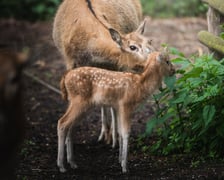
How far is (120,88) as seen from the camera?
20.1 feet

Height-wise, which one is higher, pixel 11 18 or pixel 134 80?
pixel 134 80

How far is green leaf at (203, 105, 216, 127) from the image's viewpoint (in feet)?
19.2

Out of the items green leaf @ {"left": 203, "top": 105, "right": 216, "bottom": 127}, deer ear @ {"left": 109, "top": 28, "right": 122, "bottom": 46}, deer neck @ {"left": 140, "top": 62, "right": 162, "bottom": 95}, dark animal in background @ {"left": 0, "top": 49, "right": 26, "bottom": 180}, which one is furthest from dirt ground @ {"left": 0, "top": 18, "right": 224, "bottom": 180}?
dark animal in background @ {"left": 0, "top": 49, "right": 26, "bottom": 180}

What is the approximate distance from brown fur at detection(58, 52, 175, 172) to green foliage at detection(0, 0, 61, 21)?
8799 millimetres

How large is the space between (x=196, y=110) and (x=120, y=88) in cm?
88

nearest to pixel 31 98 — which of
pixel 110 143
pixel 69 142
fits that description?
pixel 110 143

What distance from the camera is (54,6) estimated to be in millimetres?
15016

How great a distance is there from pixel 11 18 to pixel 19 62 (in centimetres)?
1098

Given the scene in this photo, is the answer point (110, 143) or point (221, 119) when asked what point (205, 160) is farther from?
point (110, 143)

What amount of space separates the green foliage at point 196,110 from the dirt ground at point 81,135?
204 mm

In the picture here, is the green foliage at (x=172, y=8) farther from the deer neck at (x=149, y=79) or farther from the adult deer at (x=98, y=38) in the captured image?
the deer neck at (x=149, y=79)

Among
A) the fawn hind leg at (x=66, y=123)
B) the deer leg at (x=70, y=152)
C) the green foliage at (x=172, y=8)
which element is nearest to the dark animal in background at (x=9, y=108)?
the fawn hind leg at (x=66, y=123)

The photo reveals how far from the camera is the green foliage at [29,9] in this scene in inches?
582

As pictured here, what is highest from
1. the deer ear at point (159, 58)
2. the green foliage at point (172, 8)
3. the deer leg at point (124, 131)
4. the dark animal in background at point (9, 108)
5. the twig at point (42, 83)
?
the dark animal in background at point (9, 108)
